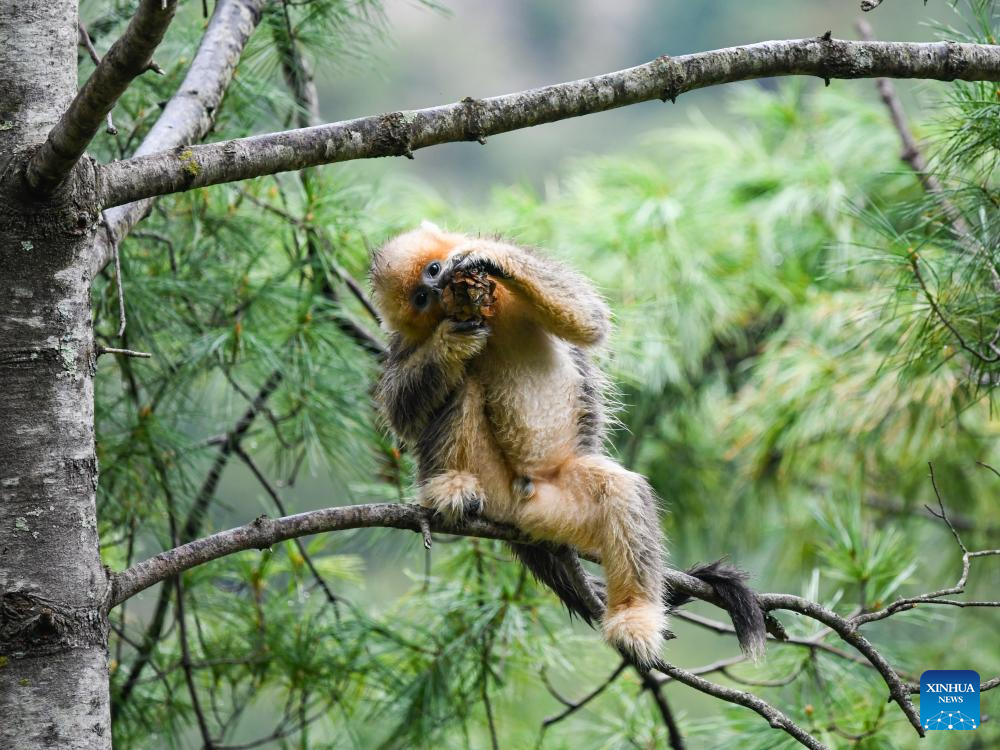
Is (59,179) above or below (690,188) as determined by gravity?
below

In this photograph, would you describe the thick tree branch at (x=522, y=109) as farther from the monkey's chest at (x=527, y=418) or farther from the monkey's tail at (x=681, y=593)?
the monkey's tail at (x=681, y=593)

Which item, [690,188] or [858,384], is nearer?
[858,384]

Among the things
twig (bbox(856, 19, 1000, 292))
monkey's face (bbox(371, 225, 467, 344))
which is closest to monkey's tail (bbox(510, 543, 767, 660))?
monkey's face (bbox(371, 225, 467, 344))

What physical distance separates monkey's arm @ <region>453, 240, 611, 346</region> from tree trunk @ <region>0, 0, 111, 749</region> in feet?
2.71

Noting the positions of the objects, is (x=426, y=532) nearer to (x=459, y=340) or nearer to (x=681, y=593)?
(x=459, y=340)

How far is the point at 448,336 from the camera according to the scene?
6.95ft

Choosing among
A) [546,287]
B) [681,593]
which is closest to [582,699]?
[681,593]

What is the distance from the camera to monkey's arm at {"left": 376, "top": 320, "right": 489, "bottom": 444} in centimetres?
212

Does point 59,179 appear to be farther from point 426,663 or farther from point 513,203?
point 513,203

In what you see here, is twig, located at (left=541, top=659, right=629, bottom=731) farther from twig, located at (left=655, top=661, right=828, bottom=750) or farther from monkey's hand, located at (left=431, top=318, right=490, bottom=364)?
monkey's hand, located at (left=431, top=318, right=490, bottom=364)

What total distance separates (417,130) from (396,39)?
5.12 feet

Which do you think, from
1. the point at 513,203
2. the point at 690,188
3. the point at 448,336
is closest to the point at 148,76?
the point at 448,336

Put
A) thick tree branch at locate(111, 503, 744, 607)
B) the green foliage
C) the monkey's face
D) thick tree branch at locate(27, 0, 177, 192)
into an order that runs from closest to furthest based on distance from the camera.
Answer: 1. thick tree branch at locate(27, 0, 177, 192)
2. thick tree branch at locate(111, 503, 744, 607)
3. the monkey's face
4. the green foliage

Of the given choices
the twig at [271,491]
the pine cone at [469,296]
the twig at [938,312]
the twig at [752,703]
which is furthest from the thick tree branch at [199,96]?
the twig at [938,312]
